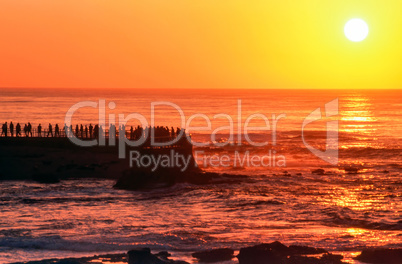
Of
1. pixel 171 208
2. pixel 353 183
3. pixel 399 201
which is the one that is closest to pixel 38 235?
pixel 171 208

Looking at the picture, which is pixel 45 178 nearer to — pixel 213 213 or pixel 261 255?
pixel 213 213

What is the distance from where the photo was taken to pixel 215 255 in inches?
1050

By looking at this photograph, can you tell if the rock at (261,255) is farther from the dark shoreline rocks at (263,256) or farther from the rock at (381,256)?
the rock at (381,256)

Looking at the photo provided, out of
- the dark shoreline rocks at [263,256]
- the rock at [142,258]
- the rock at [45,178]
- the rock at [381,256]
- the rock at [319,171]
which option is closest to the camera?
the rock at [142,258]

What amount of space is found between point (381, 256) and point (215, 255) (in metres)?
6.62

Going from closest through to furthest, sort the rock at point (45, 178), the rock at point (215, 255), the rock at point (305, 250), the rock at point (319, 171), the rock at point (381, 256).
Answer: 1. the rock at point (381, 256)
2. the rock at point (215, 255)
3. the rock at point (305, 250)
4. the rock at point (45, 178)
5. the rock at point (319, 171)

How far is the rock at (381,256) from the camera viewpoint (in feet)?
84.7

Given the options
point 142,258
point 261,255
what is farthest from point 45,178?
point 261,255

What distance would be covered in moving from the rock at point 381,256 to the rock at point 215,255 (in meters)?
5.25

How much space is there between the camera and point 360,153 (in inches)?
2972

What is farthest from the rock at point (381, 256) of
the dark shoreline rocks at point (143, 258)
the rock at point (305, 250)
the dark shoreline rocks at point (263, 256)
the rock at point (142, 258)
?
the rock at point (142, 258)

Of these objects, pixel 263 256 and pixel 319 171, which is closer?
pixel 263 256

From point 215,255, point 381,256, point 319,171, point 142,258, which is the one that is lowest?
point 215,255

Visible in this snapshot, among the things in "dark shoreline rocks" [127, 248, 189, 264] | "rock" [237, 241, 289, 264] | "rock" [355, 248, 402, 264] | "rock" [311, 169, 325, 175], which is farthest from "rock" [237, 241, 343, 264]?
"rock" [311, 169, 325, 175]
